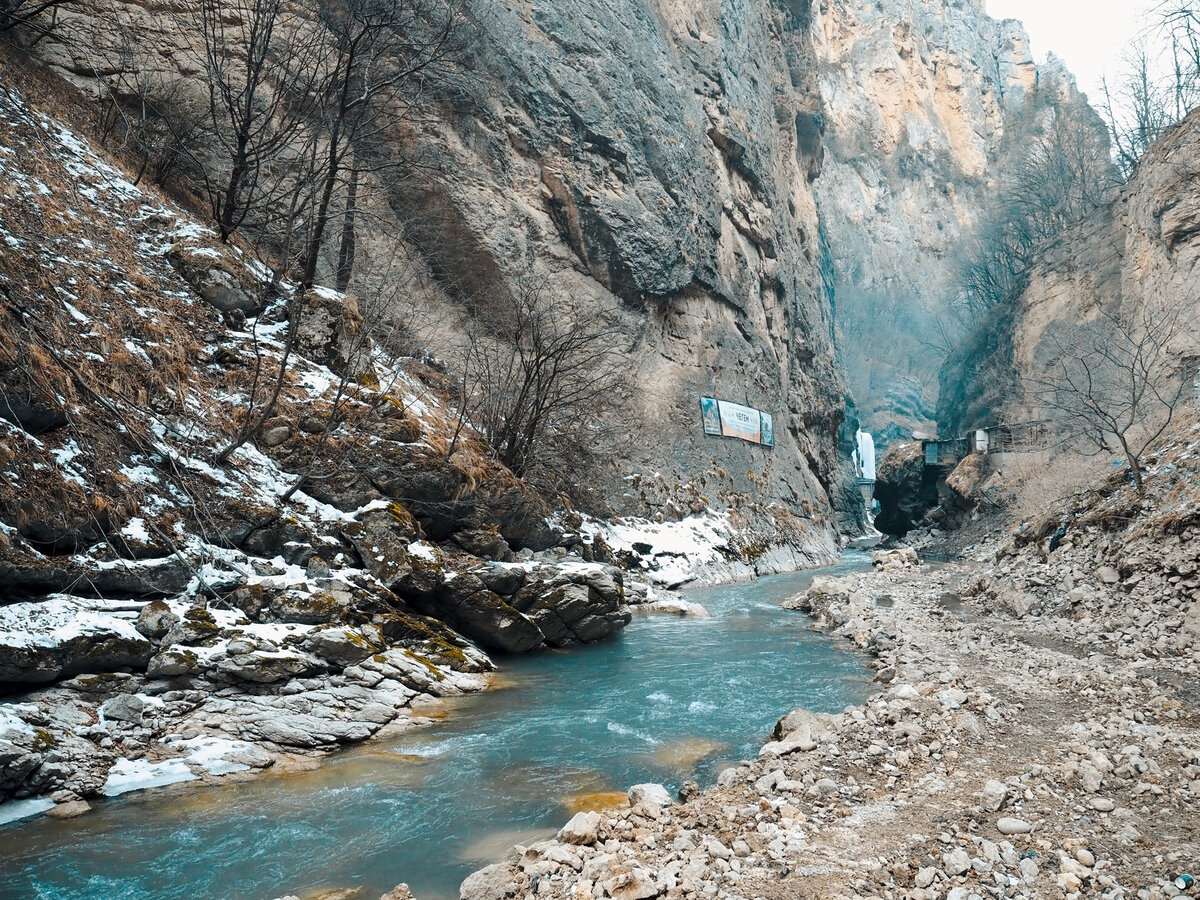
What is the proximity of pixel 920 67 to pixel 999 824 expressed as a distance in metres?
99.4

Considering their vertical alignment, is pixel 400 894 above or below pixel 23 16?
below

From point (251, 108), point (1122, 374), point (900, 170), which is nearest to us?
point (251, 108)

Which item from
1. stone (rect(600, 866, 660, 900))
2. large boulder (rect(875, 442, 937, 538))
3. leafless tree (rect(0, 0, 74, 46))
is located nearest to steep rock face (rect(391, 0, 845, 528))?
large boulder (rect(875, 442, 937, 538))

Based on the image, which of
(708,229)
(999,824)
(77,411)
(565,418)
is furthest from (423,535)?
(708,229)

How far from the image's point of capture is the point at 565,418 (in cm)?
2075

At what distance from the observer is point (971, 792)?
4.53 m

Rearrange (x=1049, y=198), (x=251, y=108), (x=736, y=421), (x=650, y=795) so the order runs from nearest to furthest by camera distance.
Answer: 1. (x=650, y=795)
2. (x=251, y=108)
3. (x=736, y=421)
4. (x=1049, y=198)

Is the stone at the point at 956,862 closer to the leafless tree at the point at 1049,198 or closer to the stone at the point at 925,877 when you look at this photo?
the stone at the point at 925,877

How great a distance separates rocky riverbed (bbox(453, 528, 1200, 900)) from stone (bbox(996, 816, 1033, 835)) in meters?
0.01

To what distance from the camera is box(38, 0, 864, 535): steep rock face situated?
73.6 ft

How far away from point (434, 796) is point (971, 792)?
3.84 m

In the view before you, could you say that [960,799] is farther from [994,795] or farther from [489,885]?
[489,885]

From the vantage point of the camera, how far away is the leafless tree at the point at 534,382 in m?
16.8

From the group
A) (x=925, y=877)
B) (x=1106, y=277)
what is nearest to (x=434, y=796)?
(x=925, y=877)
